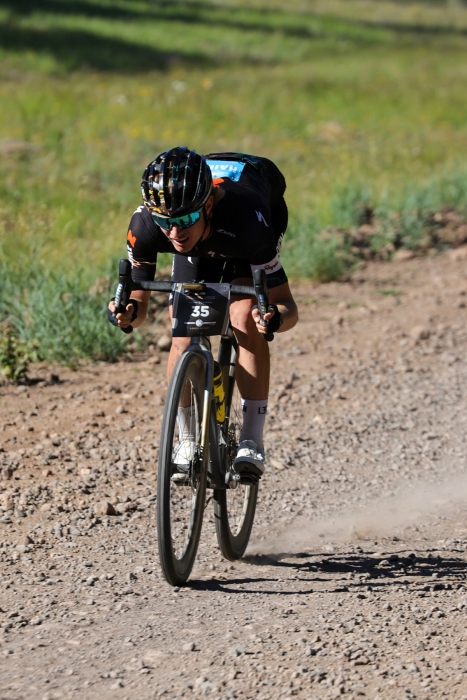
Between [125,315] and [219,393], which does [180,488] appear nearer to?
[219,393]

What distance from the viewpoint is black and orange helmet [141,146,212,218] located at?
394 cm

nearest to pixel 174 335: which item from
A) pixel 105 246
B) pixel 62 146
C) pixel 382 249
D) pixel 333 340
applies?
pixel 333 340

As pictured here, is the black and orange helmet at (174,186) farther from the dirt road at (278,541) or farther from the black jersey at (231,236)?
the dirt road at (278,541)

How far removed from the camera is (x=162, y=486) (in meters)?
3.93

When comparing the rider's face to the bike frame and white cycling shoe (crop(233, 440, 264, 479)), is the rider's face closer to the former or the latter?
the bike frame

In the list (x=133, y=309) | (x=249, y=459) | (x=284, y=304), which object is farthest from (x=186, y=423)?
(x=284, y=304)

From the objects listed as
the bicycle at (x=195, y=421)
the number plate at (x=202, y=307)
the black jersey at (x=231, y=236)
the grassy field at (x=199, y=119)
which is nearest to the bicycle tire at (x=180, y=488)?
the bicycle at (x=195, y=421)

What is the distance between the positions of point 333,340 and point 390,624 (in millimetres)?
4496

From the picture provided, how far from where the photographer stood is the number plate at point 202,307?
4.15m

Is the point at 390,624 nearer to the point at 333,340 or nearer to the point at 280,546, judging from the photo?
the point at 280,546

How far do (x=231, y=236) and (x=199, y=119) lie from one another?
15981mm

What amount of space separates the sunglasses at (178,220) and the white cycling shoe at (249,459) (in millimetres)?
1085

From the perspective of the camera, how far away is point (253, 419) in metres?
4.61

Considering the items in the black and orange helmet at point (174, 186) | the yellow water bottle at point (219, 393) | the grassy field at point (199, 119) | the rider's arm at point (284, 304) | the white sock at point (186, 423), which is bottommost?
the white sock at point (186, 423)
